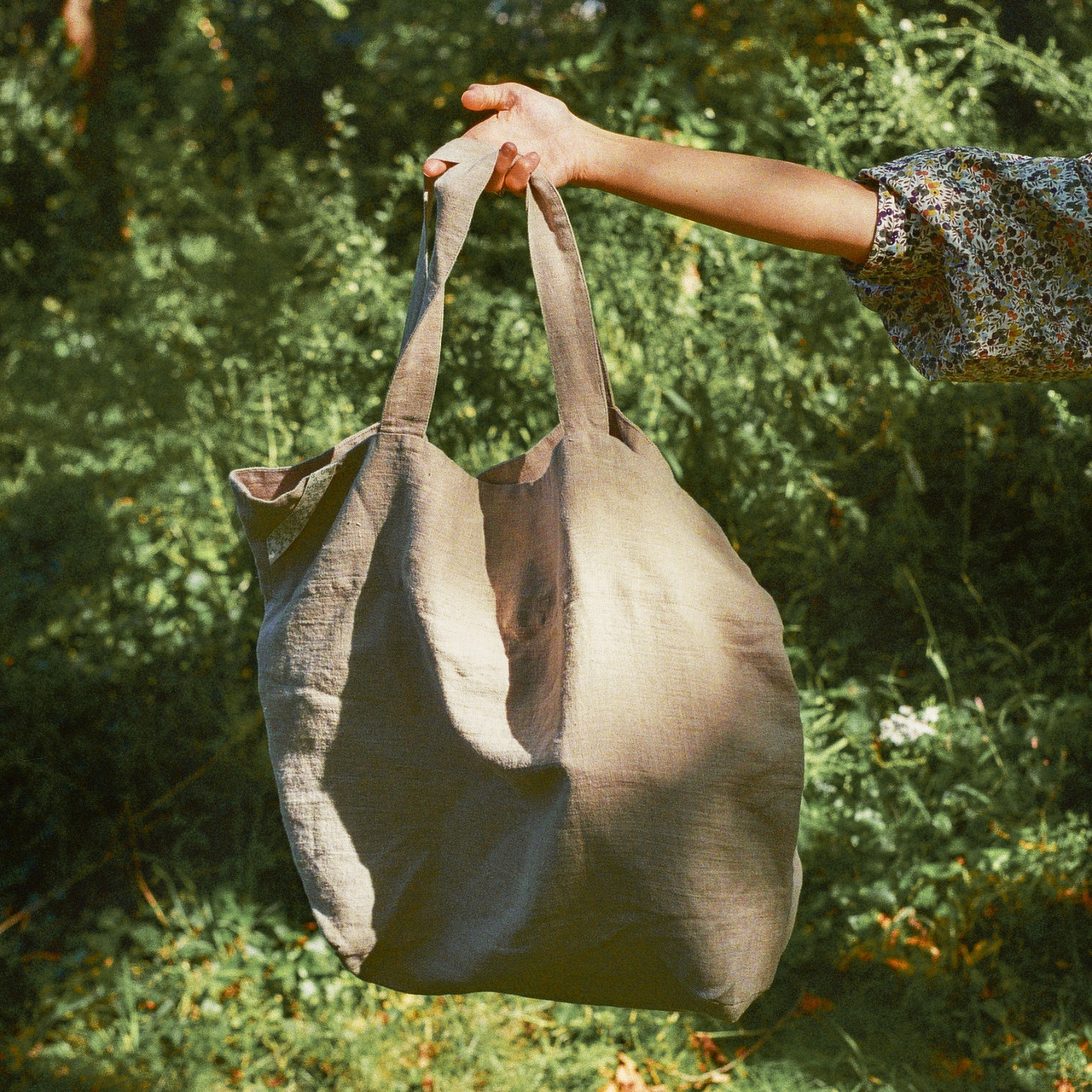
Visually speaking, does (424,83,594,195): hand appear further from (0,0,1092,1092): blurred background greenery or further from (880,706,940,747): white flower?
(880,706,940,747): white flower

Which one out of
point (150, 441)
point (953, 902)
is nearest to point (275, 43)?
point (150, 441)

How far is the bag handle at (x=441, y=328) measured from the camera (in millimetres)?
1206

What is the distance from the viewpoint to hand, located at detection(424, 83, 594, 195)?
1.33 m

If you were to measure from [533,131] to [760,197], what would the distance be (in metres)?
0.31

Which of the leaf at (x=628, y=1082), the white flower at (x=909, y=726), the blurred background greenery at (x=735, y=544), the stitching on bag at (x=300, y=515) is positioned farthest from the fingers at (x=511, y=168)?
the leaf at (x=628, y=1082)

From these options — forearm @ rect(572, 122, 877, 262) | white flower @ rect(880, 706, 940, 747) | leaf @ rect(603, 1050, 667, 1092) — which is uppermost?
forearm @ rect(572, 122, 877, 262)

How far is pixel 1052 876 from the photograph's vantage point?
7.86ft

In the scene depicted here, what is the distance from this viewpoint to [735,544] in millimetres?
2877

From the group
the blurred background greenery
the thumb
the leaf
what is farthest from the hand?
the leaf

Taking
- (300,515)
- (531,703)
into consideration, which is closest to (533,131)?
(300,515)

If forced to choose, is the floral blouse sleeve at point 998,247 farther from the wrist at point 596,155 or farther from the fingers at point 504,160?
the fingers at point 504,160

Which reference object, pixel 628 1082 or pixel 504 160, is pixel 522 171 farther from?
pixel 628 1082

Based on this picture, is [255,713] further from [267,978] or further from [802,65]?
[802,65]

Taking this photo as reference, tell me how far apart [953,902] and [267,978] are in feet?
5.35
